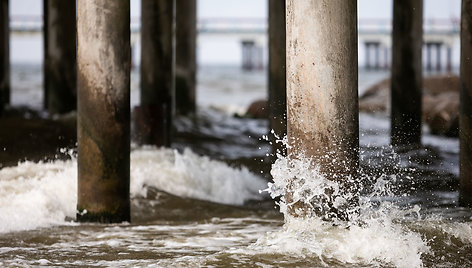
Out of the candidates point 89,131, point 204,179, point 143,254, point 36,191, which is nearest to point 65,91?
point 204,179

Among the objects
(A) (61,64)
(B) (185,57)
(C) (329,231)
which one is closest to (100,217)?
(C) (329,231)

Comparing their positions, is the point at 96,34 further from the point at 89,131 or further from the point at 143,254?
the point at 143,254

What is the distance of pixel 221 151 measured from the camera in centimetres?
1132

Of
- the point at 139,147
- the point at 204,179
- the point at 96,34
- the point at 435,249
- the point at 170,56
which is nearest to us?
the point at 435,249

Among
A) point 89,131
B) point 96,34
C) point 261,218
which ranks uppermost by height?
point 96,34

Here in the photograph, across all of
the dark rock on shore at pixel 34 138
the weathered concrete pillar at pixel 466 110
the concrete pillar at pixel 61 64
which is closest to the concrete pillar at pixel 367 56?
the concrete pillar at pixel 61 64

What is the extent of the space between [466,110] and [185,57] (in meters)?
8.58

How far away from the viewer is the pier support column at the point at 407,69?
11469 millimetres

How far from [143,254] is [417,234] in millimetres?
1748

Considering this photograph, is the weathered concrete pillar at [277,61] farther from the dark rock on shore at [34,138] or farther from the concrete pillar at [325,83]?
the concrete pillar at [325,83]

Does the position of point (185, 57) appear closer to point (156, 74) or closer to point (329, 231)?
point (156, 74)

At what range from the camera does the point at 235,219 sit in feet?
21.8

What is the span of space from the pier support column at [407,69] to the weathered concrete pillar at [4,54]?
6.29m

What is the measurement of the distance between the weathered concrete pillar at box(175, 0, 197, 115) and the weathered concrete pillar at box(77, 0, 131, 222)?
8766 millimetres
